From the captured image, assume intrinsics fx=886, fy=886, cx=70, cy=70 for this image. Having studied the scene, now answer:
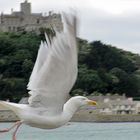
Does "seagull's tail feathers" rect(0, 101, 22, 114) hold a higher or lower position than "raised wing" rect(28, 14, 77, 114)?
lower

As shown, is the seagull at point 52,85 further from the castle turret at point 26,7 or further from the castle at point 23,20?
the castle turret at point 26,7

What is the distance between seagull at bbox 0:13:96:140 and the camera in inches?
427

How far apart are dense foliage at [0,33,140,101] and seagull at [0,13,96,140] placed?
55.2 metres

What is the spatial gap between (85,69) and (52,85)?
66.0m

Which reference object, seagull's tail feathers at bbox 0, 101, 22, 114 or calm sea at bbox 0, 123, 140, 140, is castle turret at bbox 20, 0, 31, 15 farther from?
seagull's tail feathers at bbox 0, 101, 22, 114

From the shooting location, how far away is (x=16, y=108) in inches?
458

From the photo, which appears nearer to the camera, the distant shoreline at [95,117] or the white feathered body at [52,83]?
the white feathered body at [52,83]

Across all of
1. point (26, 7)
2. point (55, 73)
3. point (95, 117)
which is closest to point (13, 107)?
point (55, 73)

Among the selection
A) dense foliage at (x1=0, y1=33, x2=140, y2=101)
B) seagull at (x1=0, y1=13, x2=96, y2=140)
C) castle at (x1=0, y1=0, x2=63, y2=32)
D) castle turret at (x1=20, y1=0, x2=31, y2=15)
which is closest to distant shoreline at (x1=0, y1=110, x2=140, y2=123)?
dense foliage at (x1=0, y1=33, x2=140, y2=101)

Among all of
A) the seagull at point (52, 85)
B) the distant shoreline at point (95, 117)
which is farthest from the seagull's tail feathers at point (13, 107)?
the distant shoreline at point (95, 117)

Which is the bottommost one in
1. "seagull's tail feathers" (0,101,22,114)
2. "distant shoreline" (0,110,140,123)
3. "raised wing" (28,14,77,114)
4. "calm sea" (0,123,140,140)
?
"distant shoreline" (0,110,140,123)

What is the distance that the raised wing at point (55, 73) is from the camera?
10789 mm

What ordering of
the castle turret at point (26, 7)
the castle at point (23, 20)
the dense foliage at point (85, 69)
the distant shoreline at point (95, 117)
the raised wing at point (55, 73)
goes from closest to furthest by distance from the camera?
the raised wing at point (55, 73), the distant shoreline at point (95, 117), the dense foliage at point (85, 69), the castle at point (23, 20), the castle turret at point (26, 7)

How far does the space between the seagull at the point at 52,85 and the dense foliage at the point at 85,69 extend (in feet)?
181
